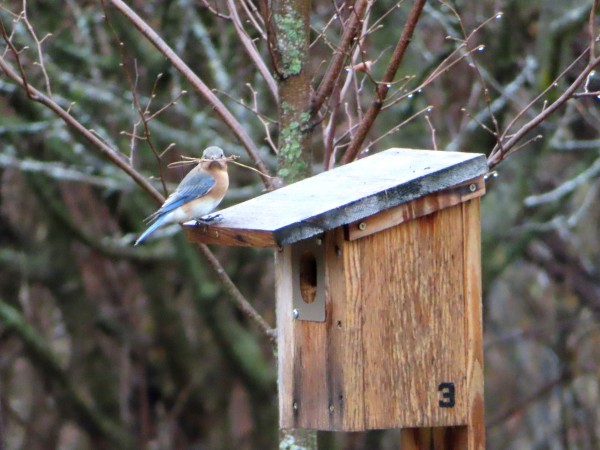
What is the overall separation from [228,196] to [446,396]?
13.4ft

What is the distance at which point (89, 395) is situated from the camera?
9.91m

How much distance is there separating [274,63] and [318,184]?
55cm

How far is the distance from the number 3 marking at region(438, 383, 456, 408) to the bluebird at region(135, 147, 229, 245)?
1257 millimetres

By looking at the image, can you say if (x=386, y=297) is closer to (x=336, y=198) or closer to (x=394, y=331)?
(x=394, y=331)

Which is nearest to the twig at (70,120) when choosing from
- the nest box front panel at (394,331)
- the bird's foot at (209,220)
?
the bird's foot at (209,220)

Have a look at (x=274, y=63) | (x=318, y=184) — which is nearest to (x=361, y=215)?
(x=318, y=184)

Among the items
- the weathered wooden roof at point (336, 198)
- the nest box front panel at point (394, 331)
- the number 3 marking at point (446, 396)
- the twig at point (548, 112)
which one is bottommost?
the number 3 marking at point (446, 396)

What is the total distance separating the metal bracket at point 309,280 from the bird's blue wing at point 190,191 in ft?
2.71

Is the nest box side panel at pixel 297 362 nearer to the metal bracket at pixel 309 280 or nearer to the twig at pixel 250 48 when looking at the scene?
the metal bracket at pixel 309 280

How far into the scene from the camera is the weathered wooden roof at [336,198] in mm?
3000

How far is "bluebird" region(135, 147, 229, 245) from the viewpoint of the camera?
13.2 feet

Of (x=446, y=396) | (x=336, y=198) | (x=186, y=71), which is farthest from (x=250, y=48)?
(x=446, y=396)

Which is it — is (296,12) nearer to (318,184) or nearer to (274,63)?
(274,63)

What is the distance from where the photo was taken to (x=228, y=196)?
709 cm
